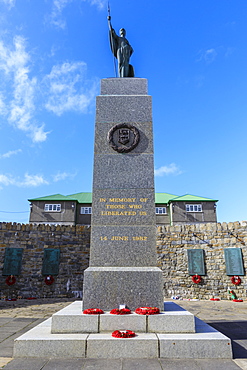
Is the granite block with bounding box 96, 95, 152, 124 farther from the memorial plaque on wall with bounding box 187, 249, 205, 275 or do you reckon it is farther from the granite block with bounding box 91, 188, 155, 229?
the memorial plaque on wall with bounding box 187, 249, 205, 275

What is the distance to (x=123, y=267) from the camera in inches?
203

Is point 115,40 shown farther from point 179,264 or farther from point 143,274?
point 179,264

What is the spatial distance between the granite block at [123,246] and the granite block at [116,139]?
1857 millimetres

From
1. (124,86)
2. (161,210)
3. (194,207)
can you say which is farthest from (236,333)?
(161,210)

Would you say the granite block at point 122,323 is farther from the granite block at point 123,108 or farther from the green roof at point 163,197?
the green roof at point 163,197

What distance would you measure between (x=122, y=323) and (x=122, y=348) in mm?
498

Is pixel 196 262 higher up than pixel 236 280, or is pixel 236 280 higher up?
pixel 196 262

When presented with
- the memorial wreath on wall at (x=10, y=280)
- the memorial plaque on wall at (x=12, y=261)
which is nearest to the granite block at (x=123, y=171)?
the memorial plaque on wall at (x=12, y=261)

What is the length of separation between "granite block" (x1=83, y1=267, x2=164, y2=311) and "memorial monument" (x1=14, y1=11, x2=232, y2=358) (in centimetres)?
2

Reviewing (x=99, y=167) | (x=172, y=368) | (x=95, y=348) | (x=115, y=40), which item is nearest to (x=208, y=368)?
(x=172, y=368)

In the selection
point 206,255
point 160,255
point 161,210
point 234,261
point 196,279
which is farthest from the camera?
point 161,210

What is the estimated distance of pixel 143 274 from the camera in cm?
490

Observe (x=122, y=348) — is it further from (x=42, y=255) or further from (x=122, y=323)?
(x=42, y=255)

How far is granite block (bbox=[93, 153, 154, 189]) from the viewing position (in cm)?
577
